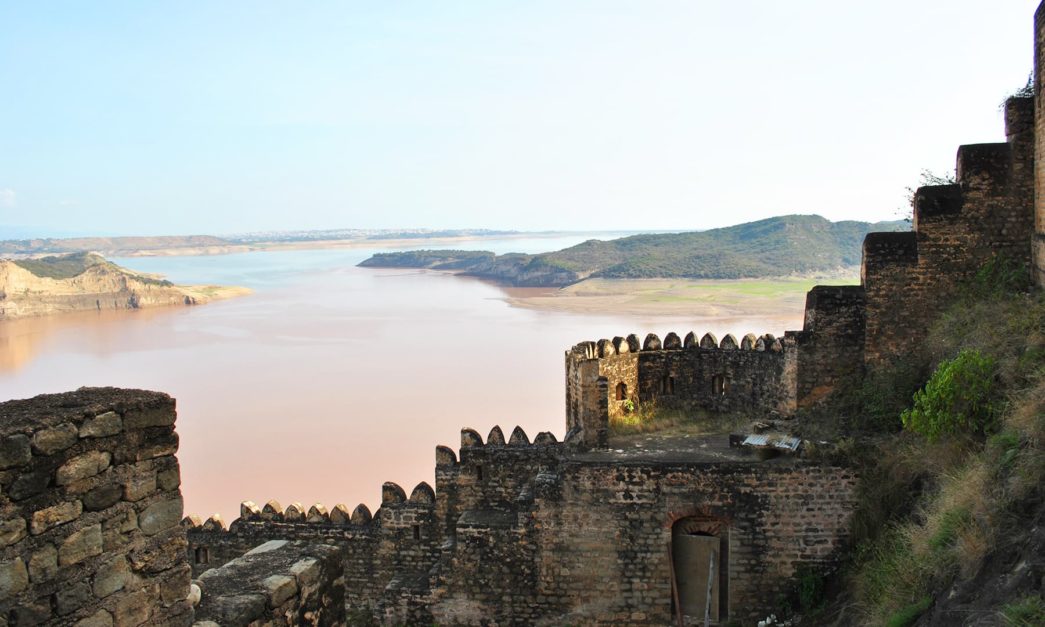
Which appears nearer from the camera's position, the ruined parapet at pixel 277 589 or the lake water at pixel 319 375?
the ruined parapet at pixel 277 589

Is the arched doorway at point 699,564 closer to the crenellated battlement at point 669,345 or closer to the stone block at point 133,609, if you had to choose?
the crenellated battlement at point 669,345

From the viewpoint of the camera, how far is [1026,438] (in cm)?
702

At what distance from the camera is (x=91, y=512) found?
3510 millimetres

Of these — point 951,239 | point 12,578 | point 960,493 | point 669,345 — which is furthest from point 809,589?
point 12,578

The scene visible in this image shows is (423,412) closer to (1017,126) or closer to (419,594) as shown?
(419,594)

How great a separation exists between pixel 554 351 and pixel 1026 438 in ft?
89.3

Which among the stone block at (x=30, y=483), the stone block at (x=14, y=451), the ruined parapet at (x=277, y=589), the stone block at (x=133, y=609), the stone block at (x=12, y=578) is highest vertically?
the stone block at (x=14, y=451)

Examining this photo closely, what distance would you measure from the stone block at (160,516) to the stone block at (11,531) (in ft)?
1.69

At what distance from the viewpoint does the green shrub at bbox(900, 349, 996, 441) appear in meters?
8.43

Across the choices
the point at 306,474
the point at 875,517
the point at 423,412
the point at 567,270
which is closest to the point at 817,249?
the point at 567,270

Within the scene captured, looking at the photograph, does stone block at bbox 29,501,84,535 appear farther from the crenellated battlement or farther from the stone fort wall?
the crenellated battlement

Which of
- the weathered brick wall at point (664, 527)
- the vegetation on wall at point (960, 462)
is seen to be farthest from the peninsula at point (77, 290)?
the vegetation on wall at point (960, 462)

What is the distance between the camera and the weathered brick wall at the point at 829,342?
458 inches

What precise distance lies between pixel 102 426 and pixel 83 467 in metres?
→ 0.18
